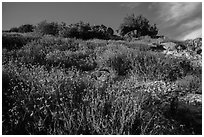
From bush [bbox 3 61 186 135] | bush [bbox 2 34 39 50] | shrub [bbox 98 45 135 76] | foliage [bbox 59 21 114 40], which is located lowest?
bush [bbox 3 61 186 135]

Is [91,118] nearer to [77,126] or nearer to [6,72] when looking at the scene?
[77,126]

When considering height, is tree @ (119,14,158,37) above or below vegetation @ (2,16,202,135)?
above

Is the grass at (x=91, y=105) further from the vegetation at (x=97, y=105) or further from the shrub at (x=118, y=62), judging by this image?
the shrub at (x=118, y=62)

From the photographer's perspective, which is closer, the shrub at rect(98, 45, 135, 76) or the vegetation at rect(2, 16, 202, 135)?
the vegetation at rect(2, 16, 202, 135)

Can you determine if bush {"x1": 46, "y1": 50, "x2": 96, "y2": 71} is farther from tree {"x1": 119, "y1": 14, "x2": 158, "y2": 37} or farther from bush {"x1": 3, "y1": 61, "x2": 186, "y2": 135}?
tree {"x1": 119, "y1": 14, "x2": 158, "y2": 37}

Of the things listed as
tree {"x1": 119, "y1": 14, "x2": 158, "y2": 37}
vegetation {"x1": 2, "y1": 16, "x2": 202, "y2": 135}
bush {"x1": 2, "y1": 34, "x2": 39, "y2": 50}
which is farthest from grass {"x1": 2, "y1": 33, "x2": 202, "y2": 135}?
tree {"x1": 119, "y1": 14, "x2": 158, "y2": 37}

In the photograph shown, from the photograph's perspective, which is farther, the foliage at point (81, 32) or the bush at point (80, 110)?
the foliage at point (81, 32)

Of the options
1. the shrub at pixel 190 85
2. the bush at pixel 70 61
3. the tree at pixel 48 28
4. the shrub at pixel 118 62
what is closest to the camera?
the shrub at pixel 190 85

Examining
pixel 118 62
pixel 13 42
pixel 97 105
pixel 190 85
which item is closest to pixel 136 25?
pixel 13 42

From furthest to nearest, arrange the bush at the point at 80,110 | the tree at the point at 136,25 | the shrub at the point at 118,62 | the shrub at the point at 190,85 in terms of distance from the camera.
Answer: the tree at the point at 136,25, the shrub at the point at 118,62, the shrub at the point at 190,85, the bush at the point at 80,110

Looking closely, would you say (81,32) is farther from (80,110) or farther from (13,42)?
(80,110)

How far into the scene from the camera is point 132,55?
902cm

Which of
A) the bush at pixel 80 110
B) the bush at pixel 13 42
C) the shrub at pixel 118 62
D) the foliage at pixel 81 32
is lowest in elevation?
the bush at pixel 80 110

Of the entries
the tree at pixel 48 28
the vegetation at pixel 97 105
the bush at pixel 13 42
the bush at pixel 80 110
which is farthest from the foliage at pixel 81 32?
the bush at pixel 80 110
